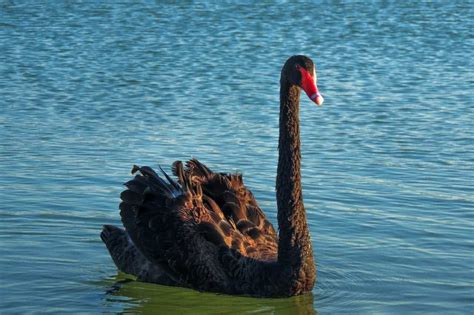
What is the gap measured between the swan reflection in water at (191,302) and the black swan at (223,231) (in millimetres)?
88

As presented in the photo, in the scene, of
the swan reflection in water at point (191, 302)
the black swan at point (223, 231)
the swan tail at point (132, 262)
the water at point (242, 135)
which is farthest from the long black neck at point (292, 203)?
the swan tail at point (132, 262)

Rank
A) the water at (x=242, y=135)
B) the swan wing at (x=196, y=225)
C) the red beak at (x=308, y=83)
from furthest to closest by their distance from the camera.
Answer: the water at (x=242, y=135), the swan wing at (x=196, y=225), the red beak at (x=308, y=83)

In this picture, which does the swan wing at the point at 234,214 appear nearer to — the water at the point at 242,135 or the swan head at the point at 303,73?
the water at the point at 242,135

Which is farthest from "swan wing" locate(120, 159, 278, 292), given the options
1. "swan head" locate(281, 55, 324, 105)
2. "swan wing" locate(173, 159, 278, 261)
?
"swan head" locate(281, 55, 324, 105)

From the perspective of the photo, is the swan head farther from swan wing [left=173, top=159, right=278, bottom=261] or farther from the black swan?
swan wing [left=173, top=159, right=278, bottom=261]

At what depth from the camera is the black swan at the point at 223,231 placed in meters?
7.57

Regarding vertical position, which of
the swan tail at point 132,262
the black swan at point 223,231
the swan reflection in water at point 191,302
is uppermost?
the black swan at point 223,231

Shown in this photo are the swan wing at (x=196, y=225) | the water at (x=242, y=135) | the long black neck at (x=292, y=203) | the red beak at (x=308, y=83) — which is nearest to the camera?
the red beak at (x=308, y=83)

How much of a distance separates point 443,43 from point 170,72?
16.8 ft

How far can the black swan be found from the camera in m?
7.57

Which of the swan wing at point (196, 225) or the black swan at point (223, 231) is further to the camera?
the swan wing at point (196, 225)

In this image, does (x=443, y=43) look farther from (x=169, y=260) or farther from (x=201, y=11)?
(x=169, y=260)

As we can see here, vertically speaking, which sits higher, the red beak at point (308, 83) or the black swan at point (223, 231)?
the red beak at point (308, 83)

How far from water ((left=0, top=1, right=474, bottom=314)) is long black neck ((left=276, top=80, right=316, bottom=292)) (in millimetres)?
264
